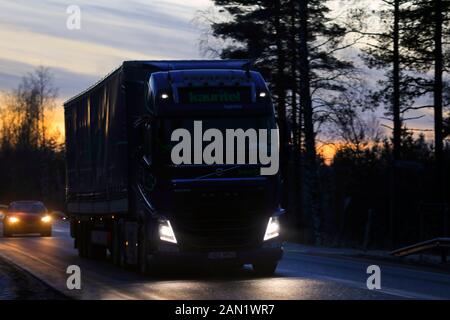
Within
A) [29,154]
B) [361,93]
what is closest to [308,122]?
[361,93]

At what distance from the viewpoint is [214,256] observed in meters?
17.5

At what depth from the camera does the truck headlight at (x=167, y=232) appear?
17.4 metres

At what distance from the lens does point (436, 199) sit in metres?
42.3

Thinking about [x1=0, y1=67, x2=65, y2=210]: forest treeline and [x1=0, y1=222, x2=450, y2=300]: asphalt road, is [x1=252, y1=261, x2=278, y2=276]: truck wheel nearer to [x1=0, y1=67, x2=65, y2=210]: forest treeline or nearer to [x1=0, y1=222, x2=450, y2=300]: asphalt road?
[x1=0, y1=222, x2=450, y2=300]: asphalt road

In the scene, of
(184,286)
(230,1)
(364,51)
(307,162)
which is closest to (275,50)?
(230,1)

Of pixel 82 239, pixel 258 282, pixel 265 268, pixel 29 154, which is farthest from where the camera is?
pixel 29 154

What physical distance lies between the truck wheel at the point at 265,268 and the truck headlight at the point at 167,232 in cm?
178

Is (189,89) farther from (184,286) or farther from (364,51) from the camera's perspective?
(364,51)

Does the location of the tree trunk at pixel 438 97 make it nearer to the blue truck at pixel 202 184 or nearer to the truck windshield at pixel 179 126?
the blue truck at pixel 202 184

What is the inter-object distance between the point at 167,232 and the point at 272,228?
73.5 inches

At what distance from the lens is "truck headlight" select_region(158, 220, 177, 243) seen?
686 inches

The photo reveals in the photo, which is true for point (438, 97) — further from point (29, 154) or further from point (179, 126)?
point (29, 154)

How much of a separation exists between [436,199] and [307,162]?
20.6 feet

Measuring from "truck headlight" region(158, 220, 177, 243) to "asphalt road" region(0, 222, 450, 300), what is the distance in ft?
2.10
